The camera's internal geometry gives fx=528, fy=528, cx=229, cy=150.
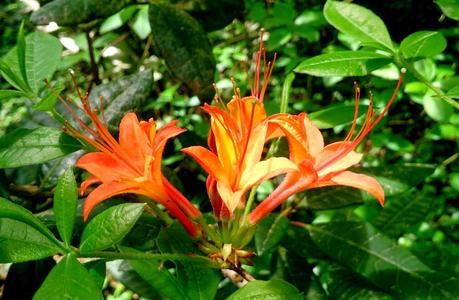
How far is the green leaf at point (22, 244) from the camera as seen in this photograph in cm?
67

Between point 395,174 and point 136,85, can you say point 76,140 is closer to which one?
point 136,85

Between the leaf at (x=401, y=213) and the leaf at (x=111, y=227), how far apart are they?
0.89 metres

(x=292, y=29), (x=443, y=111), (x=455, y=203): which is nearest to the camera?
(x=443, y=111)

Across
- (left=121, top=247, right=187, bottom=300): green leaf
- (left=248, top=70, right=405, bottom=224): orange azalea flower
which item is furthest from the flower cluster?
(left=121, top=247, right=187, bottom=300): green leaf

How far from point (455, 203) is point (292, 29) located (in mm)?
1154

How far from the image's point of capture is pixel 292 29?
1.66 m

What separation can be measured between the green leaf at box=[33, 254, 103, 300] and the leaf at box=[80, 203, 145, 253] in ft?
0.12

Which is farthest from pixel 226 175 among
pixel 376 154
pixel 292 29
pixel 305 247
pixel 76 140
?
pixel 376 154

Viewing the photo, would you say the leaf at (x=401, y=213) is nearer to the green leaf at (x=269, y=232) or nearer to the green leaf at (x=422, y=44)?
the green leaf at (x=269, y=232)

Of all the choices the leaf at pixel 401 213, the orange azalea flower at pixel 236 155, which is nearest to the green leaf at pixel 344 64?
the orange azalea flower at pixel 236 155

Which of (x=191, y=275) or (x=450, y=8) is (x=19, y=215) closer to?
(x=191, y=275)

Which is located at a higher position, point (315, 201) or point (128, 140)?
point (128, 140)

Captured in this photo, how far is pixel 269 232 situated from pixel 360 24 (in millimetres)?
416

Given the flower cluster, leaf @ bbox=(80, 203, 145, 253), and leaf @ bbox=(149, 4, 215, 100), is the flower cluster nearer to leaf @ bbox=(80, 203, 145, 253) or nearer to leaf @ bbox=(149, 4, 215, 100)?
leaf @ bbox=(80, 203, 145, 253)
